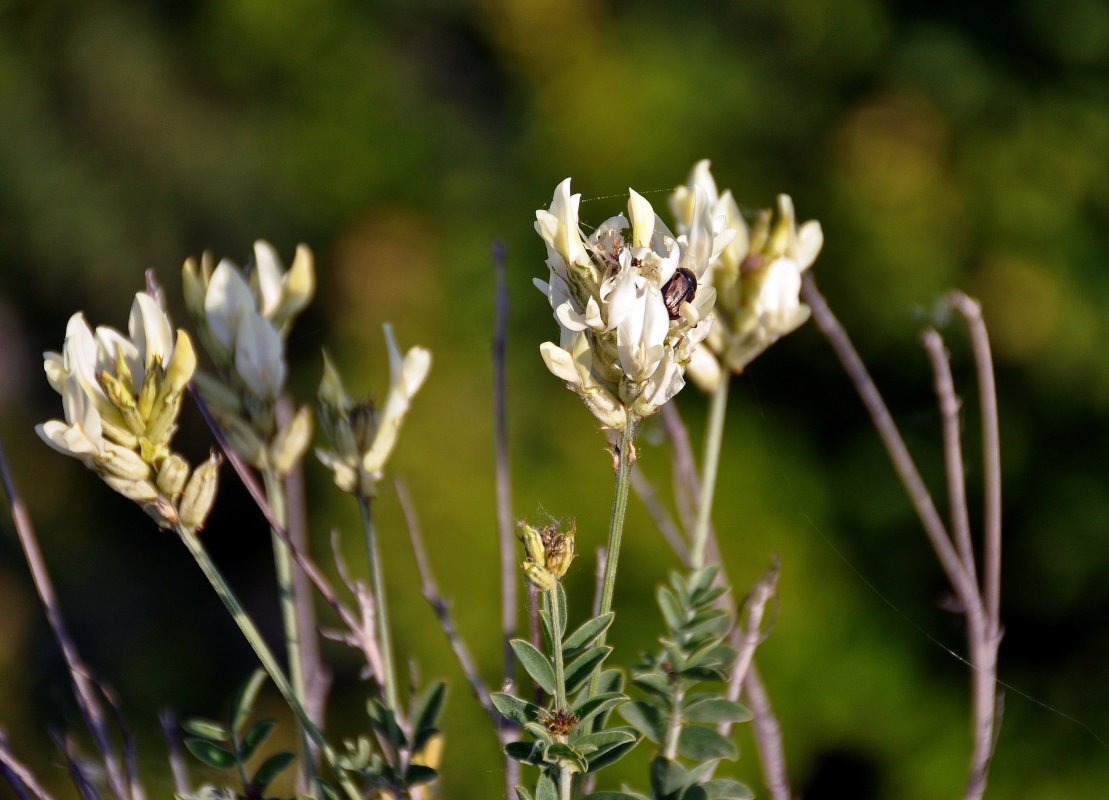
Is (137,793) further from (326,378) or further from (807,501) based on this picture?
(807,501)

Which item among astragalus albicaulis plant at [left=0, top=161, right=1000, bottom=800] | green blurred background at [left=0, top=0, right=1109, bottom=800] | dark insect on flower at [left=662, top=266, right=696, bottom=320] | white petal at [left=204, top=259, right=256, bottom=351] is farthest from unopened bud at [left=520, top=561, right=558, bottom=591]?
green blurred background at [left=0, top=0, right=1109, bottom=800]

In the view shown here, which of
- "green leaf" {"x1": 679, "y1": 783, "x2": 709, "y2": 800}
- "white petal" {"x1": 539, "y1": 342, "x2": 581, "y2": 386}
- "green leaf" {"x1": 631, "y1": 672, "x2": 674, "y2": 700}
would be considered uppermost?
"white petal" {"x1": 539, "y1": 342, "x2": 581, "y2": 386}

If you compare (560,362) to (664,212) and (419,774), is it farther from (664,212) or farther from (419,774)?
(664,212)

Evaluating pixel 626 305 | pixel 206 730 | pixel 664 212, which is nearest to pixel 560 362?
pixel 626 305

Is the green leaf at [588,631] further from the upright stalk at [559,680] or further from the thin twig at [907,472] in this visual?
the thin twig at [907,472]

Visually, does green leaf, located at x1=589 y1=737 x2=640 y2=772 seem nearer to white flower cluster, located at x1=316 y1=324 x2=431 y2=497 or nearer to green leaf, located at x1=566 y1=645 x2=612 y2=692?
→ green leaf, located at x1=566 y1=645 x2=612 y2=692

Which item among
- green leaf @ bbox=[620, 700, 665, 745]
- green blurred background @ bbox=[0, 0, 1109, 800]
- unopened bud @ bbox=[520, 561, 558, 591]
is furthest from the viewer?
green blurred background @ bbox=[0, 0, 1109, 800]

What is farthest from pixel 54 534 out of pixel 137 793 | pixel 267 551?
pixel 137 793

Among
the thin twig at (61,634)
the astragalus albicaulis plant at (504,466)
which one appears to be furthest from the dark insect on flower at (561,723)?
the thin twig at (61,634)
